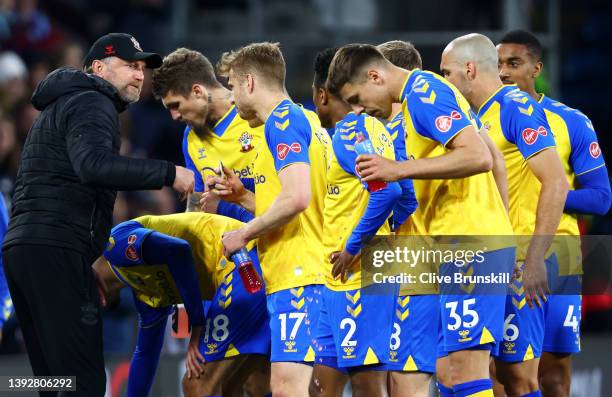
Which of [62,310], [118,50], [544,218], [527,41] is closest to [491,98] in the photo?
[527,41]

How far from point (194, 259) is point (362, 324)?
1.28 meters

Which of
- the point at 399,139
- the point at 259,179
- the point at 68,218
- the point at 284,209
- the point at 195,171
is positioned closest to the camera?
the point at 68,218

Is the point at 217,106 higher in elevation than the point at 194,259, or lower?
higher

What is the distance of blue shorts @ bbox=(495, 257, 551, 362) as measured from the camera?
697cm

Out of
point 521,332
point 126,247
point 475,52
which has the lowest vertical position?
point 521,332

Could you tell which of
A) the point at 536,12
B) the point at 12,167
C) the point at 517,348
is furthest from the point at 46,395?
the point at 536,12

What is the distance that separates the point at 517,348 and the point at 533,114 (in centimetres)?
141

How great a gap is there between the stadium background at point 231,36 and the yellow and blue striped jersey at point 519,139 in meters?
4.36

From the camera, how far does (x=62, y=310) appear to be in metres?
5.99

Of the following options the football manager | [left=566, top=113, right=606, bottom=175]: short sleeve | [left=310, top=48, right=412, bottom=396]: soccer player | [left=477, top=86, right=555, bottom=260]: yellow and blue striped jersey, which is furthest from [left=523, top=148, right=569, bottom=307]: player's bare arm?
the football manager

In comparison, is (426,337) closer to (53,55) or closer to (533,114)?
(533,114)

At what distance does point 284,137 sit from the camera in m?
6.38

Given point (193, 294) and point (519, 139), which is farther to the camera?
point (519, 139)

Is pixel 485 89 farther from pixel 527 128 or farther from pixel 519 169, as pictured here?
pixel 519 169
